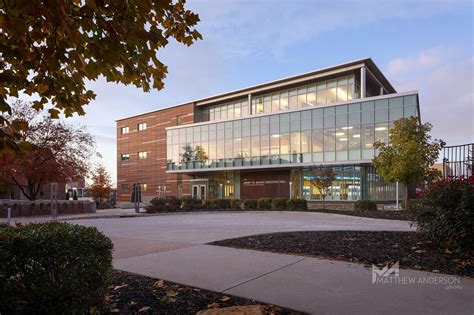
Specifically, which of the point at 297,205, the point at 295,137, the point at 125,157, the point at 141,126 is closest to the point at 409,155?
the point at 297,205

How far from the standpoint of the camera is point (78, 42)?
3.39 meters

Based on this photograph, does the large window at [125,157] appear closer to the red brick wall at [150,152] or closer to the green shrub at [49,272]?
the red brick wall at [150,152]

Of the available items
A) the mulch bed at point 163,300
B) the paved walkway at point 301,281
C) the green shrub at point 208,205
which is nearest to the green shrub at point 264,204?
the green shrub at point 208,205

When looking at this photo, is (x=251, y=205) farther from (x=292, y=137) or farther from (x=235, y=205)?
(x=292, y=137)

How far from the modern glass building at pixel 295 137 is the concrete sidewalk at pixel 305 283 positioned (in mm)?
30677

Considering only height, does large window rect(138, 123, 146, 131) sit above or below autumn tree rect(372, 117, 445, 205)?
above

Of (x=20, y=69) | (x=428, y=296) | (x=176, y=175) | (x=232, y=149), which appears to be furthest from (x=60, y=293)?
(x=176, y=175)

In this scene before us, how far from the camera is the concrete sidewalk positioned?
13.6 feet

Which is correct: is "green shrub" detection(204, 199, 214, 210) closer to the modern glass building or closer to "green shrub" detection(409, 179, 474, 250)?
the modern glass building

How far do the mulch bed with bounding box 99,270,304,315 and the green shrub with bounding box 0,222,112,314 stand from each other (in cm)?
50

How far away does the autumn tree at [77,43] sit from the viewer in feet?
10.3

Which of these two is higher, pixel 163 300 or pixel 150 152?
pixel 150 152

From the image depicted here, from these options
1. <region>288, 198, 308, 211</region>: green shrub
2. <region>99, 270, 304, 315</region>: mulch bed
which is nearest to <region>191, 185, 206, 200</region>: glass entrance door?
<region>288, 198, 308, 211</region>: green shrub

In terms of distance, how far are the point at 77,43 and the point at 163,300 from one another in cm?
310
